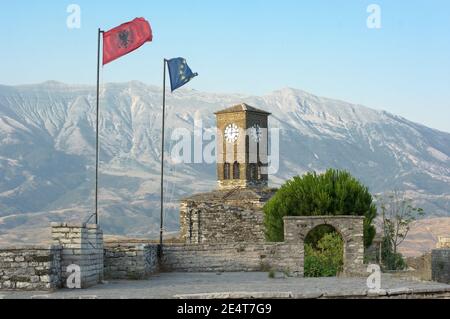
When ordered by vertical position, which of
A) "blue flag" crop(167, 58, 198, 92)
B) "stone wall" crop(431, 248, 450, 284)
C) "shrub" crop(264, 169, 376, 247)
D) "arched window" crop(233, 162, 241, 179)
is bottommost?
"stone wall" crop(431, 248, 450, 284)

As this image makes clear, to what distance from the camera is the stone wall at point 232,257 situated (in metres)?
30.1

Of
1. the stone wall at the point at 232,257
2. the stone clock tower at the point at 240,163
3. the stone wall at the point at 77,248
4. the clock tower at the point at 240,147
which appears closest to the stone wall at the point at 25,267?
the stone wall at the point at 77,248

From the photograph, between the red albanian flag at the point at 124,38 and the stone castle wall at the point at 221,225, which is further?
the stone castle wall at the point at 221,225

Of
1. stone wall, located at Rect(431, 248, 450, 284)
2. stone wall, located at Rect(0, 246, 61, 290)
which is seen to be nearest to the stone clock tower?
stone wall, located at Rect(431, 248, 450, 284)

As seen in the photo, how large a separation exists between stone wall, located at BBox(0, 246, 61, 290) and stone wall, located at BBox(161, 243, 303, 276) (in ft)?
33.2

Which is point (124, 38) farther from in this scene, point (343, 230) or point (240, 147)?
point (240, 147)

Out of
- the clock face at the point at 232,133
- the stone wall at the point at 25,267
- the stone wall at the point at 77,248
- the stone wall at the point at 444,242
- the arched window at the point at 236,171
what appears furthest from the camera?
the clock face at the point at 232,133

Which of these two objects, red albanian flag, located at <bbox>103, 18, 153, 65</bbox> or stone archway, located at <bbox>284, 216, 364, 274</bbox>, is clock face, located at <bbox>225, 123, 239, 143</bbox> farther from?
red albanian flag, located at <bbox>103, 18, 153, 65</bbox>

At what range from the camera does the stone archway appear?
3117cm

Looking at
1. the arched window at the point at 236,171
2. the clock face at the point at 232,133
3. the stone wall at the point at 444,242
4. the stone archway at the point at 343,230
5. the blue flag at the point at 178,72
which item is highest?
the clock face at the point at 232,133

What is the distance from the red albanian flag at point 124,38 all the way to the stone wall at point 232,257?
6865 mm

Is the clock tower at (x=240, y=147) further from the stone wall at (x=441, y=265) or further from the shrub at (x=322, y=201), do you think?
the stone wall at (x=441, y=265)

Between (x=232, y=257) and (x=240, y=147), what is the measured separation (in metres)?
44.8
